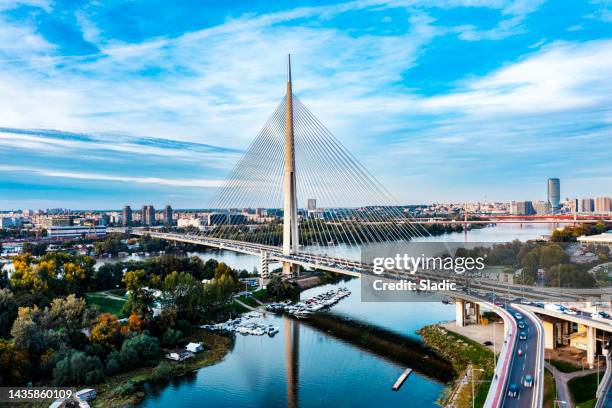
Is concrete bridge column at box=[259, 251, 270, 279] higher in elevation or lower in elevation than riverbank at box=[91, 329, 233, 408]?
higher

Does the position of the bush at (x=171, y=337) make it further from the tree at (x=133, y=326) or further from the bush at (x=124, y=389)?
the bush at (x=124, y=389)

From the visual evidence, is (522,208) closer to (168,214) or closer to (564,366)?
(168,214)

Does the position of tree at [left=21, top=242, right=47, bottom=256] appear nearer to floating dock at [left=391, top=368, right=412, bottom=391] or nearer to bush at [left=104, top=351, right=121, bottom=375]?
bush at [left=104, top=351, right=121, bottom=375]

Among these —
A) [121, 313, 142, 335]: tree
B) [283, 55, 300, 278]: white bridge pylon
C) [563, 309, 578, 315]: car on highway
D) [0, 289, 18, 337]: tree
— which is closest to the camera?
[563, 309, 578, 315]: car on highway

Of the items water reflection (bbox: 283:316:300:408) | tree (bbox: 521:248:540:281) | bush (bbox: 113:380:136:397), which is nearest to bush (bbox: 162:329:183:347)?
bush (bbox: 113:380:136:397)

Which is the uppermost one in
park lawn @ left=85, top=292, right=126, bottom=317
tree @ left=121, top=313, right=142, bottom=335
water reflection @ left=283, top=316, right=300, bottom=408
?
tree @ left=121, top=313, right=142, bottom=335

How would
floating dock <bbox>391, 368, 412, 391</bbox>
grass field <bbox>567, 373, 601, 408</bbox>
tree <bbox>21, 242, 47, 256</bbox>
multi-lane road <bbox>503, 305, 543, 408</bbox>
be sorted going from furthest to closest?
1. tree <bbox>21, 242, 47, 256</bbox>
2. floating dock <bbox>391, 368, 412, 391</bbox>
3. grass field <bbox>567, 373, 601, 408</bbox>
4. multi-lane road <bbox>503, 305, 543, 408</bbox>

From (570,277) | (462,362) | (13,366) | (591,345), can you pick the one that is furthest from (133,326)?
(570,277)
